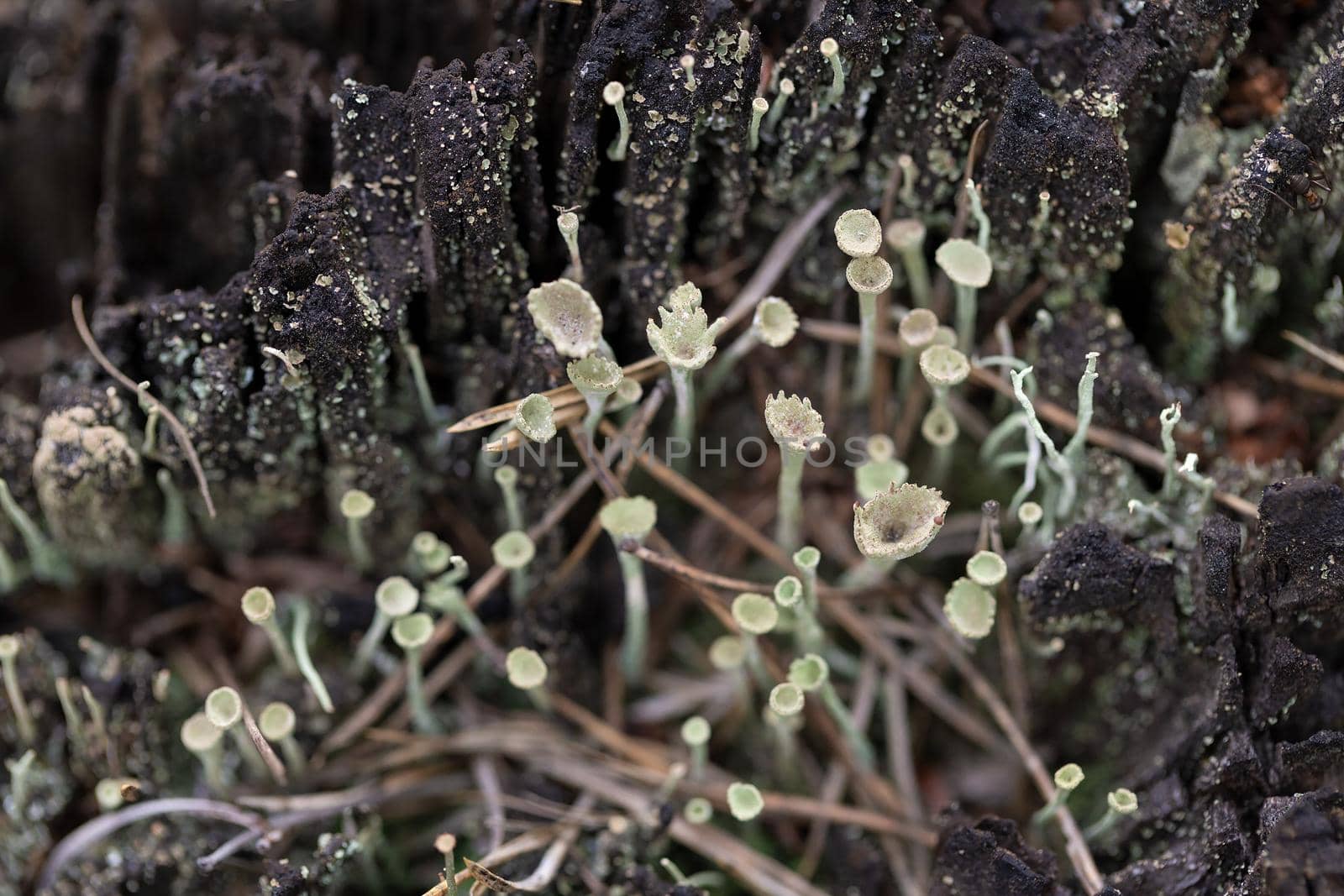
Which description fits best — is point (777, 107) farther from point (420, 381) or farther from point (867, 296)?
point (420, 381)

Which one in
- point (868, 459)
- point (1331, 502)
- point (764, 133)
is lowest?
point (868, 459)

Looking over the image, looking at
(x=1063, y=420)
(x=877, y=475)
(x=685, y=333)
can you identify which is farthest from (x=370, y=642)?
(x=1063, y=420)

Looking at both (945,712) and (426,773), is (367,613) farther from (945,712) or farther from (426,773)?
(945,712)

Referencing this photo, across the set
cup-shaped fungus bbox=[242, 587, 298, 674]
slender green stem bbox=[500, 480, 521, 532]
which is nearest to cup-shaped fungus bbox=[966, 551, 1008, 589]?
slender green stem bbox=[500, 480, 521, 532]

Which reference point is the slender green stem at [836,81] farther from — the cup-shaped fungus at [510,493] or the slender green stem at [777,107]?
the cup-shaped fungus at [510,493]

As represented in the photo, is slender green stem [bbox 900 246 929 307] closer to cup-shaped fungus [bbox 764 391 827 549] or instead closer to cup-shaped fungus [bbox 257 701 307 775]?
cup-shaped fungus [bbox 764 391 827 549]

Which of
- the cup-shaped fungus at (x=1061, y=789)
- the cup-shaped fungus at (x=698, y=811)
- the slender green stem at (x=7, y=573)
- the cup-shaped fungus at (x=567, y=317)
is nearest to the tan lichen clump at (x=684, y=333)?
the cup-shaped fungus at (x=567, y=317)

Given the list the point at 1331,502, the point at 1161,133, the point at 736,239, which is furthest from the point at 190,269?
the point at 1331,502
